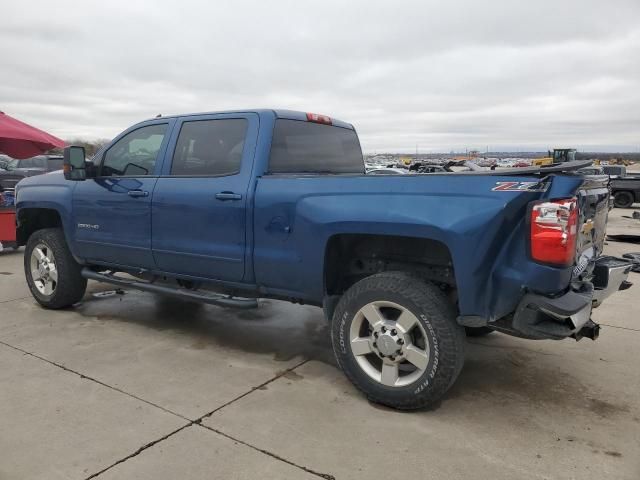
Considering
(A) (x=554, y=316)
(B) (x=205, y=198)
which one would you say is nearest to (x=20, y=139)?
(B) (x=205, y=198)

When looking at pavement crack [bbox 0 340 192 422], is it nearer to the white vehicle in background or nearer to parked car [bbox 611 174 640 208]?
the white vehicle in background

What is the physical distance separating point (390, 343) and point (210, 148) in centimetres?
224

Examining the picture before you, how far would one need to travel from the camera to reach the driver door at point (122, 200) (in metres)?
4.66

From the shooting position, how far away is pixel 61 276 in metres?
5.42

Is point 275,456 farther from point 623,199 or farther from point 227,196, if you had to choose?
point 623,199

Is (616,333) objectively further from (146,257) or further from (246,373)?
(146,257)

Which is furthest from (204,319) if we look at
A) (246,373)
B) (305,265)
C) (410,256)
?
(410,256)

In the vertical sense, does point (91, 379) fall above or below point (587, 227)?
below

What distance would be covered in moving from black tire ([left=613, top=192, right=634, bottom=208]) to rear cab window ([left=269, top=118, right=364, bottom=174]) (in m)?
16.6

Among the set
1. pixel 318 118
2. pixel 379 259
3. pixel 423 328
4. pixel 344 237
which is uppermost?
pixel 318 118

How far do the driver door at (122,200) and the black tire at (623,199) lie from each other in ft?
59.8

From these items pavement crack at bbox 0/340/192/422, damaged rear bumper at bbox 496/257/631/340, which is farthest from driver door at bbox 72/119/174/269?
damaged rear bumper at bbox 496/257/631/340

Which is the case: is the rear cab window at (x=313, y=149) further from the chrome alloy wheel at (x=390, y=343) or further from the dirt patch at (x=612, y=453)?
the dirt patch at (x=612, y=453)

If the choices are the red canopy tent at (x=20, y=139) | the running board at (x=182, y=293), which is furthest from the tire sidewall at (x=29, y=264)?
the red canopy tent at (x=20, y=139)
